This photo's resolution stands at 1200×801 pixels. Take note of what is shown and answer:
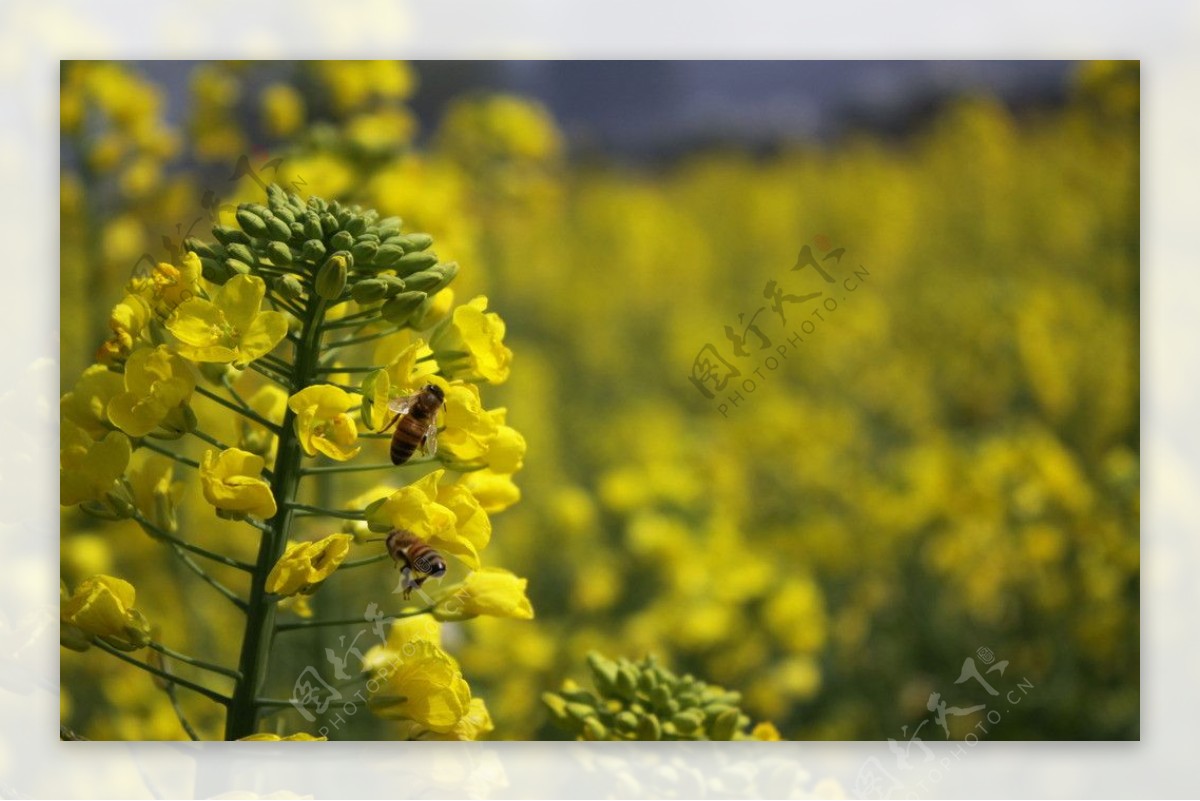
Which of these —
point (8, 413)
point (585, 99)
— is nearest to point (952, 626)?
point (585, 99)

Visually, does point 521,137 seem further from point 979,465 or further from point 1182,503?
point 1182,503

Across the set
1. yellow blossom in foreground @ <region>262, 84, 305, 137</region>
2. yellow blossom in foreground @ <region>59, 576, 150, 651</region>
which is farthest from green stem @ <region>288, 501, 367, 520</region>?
yellow blossom in foreground @ <region>262, 84, 305, 137</region>

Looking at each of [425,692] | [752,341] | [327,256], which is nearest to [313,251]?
[327,256]

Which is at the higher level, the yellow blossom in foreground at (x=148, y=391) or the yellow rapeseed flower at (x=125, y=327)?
the yellow rapeseed flower at (x=125, y=327)

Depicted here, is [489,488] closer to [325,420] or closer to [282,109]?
Result: [325,420]

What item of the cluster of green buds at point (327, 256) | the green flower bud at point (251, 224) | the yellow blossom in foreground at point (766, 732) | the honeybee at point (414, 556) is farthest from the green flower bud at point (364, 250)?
the yellow blossom in foreground at point (766, 732)

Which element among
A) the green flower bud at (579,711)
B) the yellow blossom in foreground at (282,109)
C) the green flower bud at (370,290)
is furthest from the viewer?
the yellow blossom in foreground at (282,109)

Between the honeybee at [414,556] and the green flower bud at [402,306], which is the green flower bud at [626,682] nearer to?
the honeybee at [414,556]
